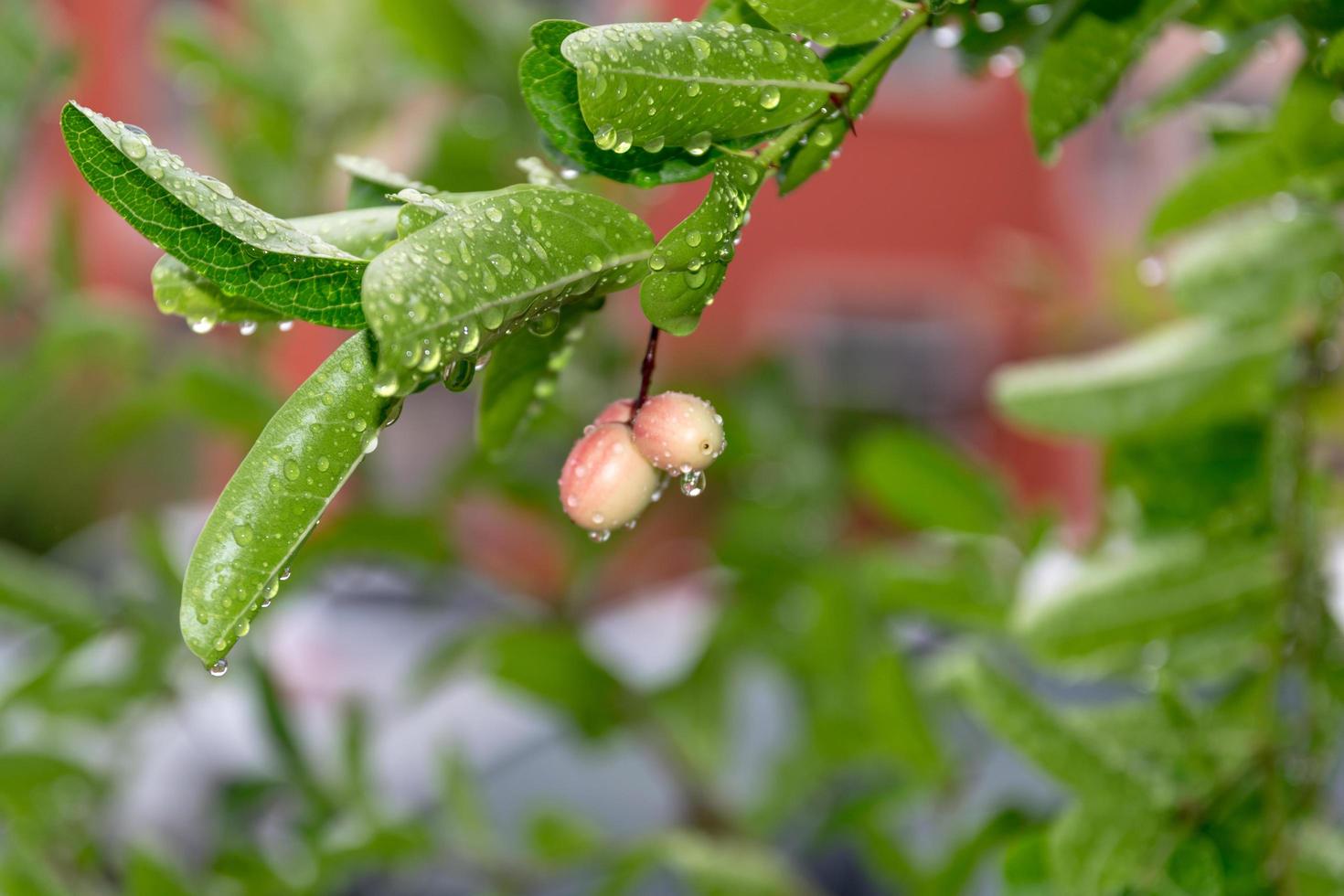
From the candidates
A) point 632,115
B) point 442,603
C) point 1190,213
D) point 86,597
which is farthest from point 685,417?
point 442,603

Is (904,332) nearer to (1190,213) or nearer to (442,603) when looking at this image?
(442,603)

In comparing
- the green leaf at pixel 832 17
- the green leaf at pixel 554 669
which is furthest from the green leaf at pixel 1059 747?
the green leaf at pixel 554 669

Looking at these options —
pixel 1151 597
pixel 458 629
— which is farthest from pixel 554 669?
pixel 1151 597

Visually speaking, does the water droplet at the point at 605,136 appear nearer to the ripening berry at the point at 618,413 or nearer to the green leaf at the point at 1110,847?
the ripening berry at the point at 618,413

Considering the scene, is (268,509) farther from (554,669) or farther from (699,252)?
(554,669)

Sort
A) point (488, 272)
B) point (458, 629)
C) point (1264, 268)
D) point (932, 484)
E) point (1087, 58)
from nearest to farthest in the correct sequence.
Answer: point (488, 272), point (1087, 58), point (1264, 268), point (932, 484), point (458, 629)

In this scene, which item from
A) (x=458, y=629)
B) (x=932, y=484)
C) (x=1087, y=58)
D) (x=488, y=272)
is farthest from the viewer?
(x=458, y=629)
